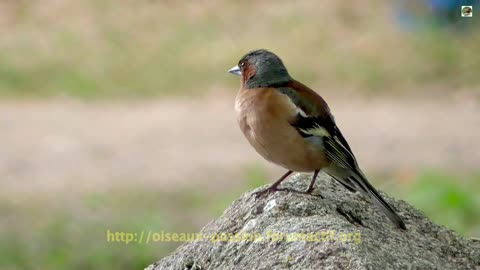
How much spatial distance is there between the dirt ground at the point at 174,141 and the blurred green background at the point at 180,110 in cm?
2

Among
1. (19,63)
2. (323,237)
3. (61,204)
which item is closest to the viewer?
(323,237)

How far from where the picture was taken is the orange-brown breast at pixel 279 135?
4.60 metres

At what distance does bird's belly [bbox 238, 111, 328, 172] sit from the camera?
15.1 feet

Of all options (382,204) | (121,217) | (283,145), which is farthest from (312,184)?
(121,217)

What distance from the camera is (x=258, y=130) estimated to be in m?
4.61

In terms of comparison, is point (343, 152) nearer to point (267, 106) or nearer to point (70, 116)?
point (267, 106)

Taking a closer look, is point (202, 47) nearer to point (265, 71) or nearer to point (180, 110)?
point (180, 110)

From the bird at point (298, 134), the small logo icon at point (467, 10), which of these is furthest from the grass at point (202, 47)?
the bird at point (298, 134)

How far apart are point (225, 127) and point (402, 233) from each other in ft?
26.4

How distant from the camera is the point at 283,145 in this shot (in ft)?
15.1

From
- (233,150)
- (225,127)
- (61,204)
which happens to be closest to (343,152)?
(61,204)

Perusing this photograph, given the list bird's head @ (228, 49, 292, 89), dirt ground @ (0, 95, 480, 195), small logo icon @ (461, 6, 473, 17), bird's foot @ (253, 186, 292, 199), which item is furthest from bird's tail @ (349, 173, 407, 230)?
dirt ground @ (0, 95, 480, 195)

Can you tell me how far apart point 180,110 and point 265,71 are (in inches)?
312

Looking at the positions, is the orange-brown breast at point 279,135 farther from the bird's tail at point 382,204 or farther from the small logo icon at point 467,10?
the small logo icon at point 467,10
